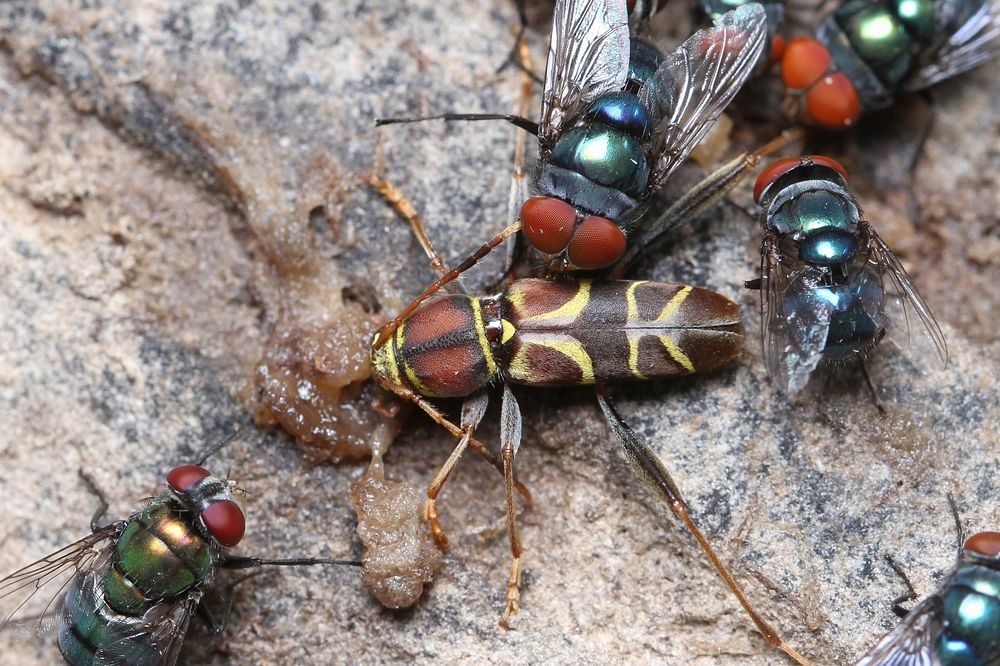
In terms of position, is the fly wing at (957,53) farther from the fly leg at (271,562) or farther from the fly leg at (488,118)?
the fly leg at (271,562)

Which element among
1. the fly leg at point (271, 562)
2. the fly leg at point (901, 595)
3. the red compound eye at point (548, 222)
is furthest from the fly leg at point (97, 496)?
the fly leg at point (901, 595)

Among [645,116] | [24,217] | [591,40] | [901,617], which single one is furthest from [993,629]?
[24,217]

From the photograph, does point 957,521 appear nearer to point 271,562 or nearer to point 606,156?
point 606,156

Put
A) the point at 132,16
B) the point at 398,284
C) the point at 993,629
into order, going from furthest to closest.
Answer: the point at 132,16 < the point at 398,284 < the point at 993,629

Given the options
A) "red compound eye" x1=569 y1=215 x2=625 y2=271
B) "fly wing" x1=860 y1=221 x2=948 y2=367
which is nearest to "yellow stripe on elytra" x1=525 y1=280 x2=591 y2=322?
"red compound eye" x1=569 y1=215 x2=625 y2=271

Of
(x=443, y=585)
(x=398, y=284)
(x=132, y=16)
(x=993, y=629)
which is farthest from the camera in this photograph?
(x=132, y=16)

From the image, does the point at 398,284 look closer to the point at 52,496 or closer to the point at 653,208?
the point at 653,208

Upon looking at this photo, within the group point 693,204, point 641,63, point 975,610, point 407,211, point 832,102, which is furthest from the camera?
point 832,102

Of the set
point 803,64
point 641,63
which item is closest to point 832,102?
point 803,64
